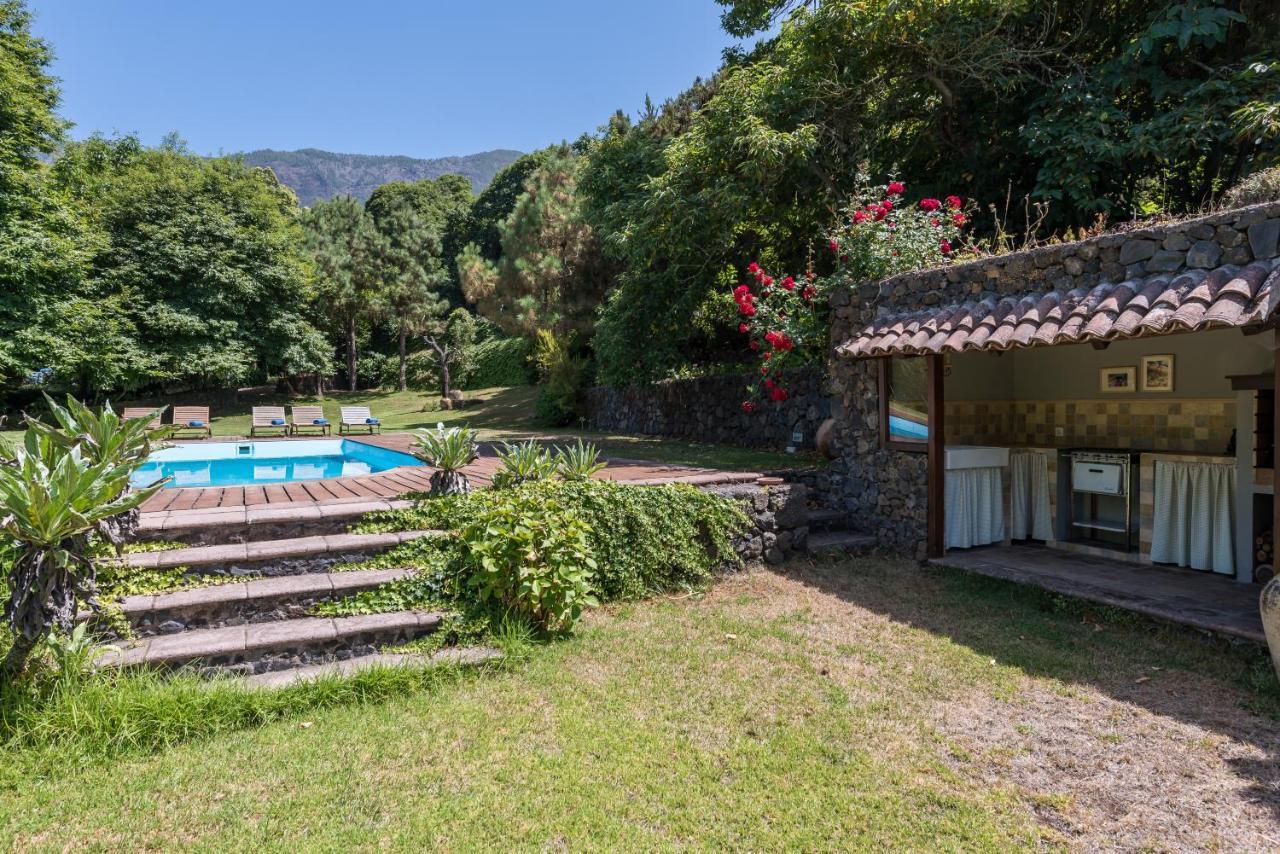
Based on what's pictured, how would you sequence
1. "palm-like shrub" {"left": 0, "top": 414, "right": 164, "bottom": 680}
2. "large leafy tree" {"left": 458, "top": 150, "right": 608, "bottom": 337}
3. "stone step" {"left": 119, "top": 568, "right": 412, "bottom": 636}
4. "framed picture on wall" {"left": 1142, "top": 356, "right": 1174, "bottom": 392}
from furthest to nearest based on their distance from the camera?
"large leafy tree" {"left": 458, "top": 150, "right": 608, "bottom": 337} < "framed picture on wall" {"left": 1142, "top": 356, "right": 1174, "bottom": 392} < "stone step" {"left": 119, "top": 568, "right": 412, "bottom": 636} < "palm-like shrub" {"left": 0, "top": 414, "right": 164, "bottom": 680}

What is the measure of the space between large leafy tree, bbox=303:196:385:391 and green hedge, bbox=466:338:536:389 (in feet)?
16.2

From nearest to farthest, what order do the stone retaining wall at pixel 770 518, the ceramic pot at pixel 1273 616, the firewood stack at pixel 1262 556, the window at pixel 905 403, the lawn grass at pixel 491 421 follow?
the ceramic pot at pixel 1273 616 < the firewood stack at pixel 1262 556 < the stone retaining wall at pixel 770 518 < the window at pixel 905 403 < the lawn grass at pixel 491 421

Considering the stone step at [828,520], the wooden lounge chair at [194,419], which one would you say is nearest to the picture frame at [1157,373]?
the stone step at [828,520]

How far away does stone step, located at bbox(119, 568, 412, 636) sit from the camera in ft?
12.9

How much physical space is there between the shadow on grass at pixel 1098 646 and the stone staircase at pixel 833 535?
1.46 feet

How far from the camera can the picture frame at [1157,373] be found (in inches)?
250

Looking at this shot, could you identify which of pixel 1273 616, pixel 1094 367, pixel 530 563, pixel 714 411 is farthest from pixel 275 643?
pixel 714 411

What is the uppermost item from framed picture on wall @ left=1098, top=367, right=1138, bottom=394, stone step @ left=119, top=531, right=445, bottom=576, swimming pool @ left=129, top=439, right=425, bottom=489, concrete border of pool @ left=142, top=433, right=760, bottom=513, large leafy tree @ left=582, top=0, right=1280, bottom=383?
large leafy tree @ left=582, top=0, right=1280, bottom=383

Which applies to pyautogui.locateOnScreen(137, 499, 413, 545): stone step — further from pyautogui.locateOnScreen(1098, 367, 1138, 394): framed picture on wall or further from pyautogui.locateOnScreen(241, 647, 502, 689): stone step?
pyautogui.locateOnScreen(1098, 367, 1138, 394): framed picture on wall

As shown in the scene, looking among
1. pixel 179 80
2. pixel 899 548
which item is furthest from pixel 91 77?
pixel 899 548

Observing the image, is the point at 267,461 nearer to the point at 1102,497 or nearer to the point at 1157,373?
the point at 1102,497

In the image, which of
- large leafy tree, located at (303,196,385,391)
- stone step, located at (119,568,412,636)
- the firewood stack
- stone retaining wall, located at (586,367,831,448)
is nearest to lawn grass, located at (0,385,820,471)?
stone retaining wall, located at (586,367,831,448)

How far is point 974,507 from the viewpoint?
6645 mm

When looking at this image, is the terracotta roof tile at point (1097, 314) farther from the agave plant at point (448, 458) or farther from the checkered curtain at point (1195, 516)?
the agave plant at point (448, 458)
